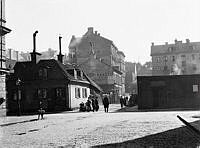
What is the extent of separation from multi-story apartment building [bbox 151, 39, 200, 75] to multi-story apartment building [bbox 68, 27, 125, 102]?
1144cm

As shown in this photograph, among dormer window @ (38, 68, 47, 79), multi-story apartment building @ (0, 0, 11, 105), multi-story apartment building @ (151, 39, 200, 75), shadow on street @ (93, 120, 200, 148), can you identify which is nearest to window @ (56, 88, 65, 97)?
dormer window @ (38, 68, 47, 79)

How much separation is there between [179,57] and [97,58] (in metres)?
23.5

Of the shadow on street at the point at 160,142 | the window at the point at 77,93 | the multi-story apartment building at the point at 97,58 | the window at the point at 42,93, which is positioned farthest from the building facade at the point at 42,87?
the shadow on street at the point at 160,142

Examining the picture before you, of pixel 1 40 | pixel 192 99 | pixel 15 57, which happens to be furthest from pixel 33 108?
pixel 15 57

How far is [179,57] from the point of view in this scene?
3322 inches

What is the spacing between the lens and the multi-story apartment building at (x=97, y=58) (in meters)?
67.4

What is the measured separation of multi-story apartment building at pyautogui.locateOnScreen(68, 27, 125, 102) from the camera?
6744 cm

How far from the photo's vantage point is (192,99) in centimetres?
3584

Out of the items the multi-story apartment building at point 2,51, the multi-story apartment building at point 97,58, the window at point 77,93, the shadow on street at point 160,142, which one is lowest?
the shadow on street at point 160,142

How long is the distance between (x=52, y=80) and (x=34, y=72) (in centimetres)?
289

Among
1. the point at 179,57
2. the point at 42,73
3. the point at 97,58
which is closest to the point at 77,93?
the point at 42,73

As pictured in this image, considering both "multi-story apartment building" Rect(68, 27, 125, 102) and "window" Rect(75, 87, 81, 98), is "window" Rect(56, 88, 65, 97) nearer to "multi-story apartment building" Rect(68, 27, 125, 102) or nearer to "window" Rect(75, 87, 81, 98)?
"window" Rect(75, 87, 81, 98)

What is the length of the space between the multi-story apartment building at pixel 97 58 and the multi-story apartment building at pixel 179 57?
37.5 ft

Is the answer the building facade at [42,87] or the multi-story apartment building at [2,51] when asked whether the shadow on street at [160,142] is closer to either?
the multi-story apartment building at [2,51]
